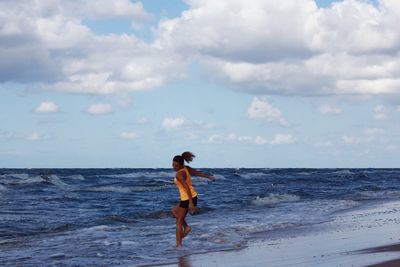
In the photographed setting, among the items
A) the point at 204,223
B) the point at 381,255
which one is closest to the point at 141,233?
the point at 204,223

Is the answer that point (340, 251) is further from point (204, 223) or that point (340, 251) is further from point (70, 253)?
point (204, 223)

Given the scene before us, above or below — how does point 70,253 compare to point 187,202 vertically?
below

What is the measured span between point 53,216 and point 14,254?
7.29 meters

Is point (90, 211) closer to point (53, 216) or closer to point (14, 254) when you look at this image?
point (53, 216)

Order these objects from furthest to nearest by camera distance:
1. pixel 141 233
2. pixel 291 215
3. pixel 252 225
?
1. pixel 291 215
2. pixel 252 225
3. pixel 141 233

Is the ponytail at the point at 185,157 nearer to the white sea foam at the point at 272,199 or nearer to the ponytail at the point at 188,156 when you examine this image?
the ponytail at the point at 188,156

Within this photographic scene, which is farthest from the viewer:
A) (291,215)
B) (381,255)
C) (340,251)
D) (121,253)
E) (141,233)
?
(291,215)

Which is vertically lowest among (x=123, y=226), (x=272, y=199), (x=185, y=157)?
(x=123, y=226)

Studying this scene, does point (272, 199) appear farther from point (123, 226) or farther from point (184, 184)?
point (184, 184)

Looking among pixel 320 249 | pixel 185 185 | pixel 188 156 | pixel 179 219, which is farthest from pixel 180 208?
pixel 320 249

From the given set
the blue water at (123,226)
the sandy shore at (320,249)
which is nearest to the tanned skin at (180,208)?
the blue water at (123,226)

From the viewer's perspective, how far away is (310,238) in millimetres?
11578

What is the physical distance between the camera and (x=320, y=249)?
9.72 m

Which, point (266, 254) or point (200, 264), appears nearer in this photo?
point (200, 264)
